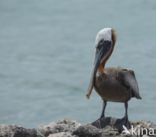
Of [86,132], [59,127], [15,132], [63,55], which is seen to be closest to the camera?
[15,132]

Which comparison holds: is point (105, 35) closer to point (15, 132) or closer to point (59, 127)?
point (59, 127)

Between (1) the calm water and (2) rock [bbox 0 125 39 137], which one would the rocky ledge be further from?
(1) the calm water

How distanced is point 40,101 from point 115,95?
8425mm

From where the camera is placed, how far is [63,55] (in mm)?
22000

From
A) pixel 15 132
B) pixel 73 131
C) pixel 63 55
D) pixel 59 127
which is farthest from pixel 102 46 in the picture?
pixel 63 55

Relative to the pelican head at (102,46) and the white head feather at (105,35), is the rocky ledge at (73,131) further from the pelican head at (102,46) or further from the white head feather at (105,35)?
the white head feather at (105,35)

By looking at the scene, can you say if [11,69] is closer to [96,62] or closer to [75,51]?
[75,51]

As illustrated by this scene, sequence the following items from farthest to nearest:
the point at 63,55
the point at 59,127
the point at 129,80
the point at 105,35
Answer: the point at 63,55, the point at 105,35, the point at 129,80, the point at 59,127

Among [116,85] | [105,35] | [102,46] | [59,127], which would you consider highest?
[105,35]

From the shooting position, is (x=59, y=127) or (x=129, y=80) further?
(x=129, y=80)

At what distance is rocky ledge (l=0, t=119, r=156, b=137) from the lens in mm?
8336

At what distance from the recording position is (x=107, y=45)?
10.6 meters

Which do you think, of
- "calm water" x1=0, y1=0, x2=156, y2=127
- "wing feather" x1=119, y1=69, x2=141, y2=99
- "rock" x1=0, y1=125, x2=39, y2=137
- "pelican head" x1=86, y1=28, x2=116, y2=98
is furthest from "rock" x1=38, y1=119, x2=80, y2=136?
"calm water" x1=0, y1=0, x2=156, y2=127

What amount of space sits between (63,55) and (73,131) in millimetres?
13431
